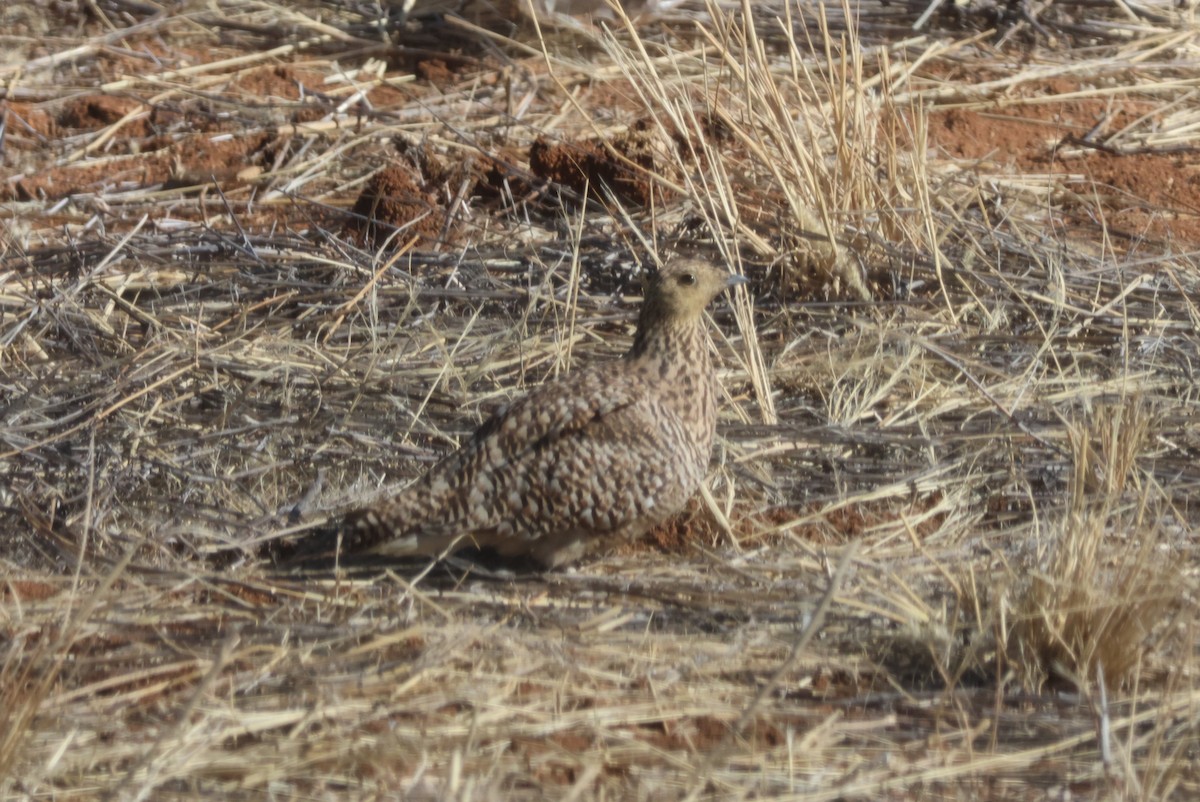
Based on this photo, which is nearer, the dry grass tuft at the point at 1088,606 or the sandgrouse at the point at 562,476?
the dry grass tuft at the point at 1088,606

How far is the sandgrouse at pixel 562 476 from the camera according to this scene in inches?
168

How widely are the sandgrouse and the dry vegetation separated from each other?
0.49 feet

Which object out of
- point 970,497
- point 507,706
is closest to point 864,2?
point 970,497

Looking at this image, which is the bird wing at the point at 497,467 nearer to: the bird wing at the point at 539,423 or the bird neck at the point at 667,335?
the bird wing at the point at 539,423

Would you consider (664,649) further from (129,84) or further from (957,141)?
(129,84)

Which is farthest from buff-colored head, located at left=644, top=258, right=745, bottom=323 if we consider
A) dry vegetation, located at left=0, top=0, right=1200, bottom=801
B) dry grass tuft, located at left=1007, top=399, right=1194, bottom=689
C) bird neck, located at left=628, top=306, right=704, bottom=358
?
dry grass tuft, located at left=1007, top=399, right=1194, bottom=689

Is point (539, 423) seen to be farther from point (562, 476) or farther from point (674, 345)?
point (674, 345)

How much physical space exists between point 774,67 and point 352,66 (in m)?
2.38

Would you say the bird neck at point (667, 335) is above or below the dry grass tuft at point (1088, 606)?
above

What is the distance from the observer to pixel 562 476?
14.1 ft

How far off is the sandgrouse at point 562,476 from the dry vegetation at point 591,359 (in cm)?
15

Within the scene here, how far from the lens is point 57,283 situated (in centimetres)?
621

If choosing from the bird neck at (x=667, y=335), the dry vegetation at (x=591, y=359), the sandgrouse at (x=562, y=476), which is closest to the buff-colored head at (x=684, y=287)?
the bird neck at (x=667, y=335)

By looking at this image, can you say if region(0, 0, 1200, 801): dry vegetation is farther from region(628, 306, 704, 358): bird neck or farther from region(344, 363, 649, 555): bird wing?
region(628, 306, 704, 358): bird neck
